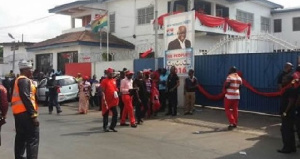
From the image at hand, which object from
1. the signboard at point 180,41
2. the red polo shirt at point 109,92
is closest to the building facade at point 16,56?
the signboard at point 180,41

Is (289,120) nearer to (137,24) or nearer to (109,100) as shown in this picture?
(109,100)

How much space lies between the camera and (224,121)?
460 inches

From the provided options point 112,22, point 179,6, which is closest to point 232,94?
point 179,6

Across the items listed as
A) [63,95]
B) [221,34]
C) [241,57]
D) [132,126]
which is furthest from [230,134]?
[221,34]

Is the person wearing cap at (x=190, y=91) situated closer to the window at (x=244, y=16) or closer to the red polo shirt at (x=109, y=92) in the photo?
the red polo shirt at (x=109, y=92)

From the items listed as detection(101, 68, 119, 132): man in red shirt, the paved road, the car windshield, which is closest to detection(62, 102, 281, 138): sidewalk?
the paved road

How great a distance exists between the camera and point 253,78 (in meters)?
12.5

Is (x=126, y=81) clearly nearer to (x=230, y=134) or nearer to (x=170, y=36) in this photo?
(x=230, y=134)

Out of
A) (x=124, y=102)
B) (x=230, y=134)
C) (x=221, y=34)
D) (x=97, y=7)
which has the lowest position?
(x=230, y=134)

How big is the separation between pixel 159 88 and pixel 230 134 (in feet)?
15.1

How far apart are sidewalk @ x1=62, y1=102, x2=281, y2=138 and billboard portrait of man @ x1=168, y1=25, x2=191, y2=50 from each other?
2412mm

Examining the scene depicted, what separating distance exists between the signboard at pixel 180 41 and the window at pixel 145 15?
10.0 metres

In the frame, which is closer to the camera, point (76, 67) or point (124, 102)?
point (124, 102)

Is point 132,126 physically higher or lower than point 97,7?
lower
